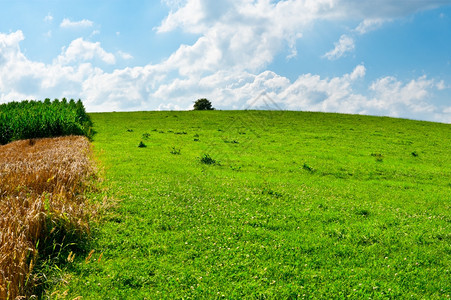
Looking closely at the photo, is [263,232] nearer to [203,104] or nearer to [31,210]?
[31,210]

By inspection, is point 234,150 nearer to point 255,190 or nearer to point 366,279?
point 255,190

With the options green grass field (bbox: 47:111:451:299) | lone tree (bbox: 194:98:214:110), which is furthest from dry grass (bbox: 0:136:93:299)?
lone tree (bbox: 194:98:214:110)

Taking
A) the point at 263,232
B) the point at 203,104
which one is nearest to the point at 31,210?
the point at 263,232

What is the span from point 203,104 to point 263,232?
80.6 m

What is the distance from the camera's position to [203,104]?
88438 millimetres

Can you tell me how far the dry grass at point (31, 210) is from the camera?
273 inches

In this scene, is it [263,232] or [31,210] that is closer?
[31,210]

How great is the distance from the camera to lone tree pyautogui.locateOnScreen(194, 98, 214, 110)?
88250mm

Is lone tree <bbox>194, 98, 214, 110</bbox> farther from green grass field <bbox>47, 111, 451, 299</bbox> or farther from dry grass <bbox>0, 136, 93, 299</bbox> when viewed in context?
dry grass <bbox>0, 136, 93, 299</bbox>

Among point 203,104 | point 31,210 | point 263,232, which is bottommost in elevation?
point 263,232

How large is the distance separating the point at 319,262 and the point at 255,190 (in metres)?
5.98

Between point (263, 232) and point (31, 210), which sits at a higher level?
point (31, 210)

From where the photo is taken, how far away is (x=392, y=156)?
27.0 metres

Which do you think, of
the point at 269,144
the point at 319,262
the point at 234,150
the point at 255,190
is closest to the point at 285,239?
the point at 319,262
